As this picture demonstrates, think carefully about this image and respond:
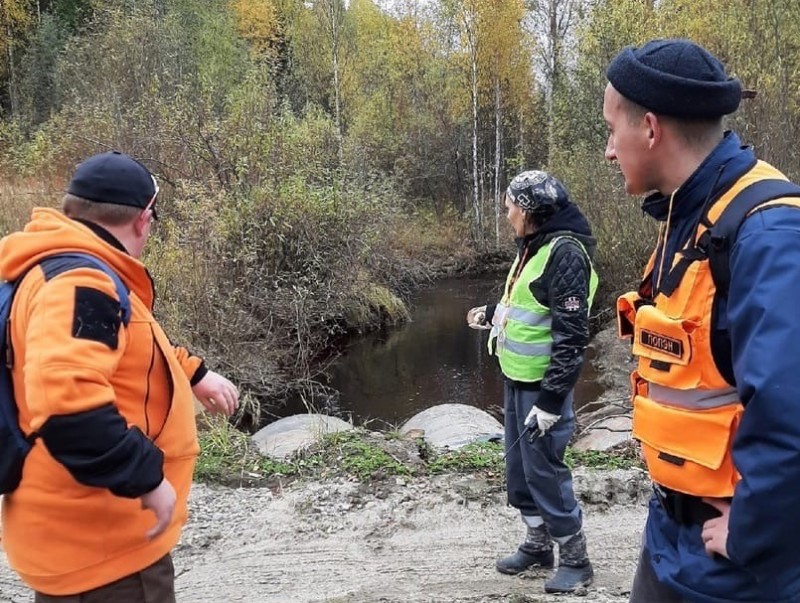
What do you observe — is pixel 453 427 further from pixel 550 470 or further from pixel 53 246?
pixel 53 246

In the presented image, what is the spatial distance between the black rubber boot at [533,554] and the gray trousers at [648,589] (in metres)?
1.98

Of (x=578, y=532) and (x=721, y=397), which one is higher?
(x=721, y=397)

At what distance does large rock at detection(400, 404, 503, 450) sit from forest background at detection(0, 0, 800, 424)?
3429mm

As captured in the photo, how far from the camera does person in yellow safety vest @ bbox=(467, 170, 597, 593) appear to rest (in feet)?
11.6

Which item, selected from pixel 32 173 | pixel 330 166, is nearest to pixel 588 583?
pixel 330 166

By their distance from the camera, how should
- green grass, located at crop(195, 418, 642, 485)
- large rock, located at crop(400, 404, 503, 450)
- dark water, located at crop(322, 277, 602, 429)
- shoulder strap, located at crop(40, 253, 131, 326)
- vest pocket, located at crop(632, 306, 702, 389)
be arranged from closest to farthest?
vest pocket, located at crop(632, 306, 702, 389)
shoulder strap, located at crop(40, 253, 131, 326)
green grass, located at crop(195, 418, 642, 485)
large rock, located at crop(400, 404, 503, 450)
dark water, located at crop(322, 277, 602, 429)

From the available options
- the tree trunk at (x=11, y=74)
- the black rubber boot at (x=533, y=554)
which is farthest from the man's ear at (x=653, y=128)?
the tree trunk at (x=11, y=74)

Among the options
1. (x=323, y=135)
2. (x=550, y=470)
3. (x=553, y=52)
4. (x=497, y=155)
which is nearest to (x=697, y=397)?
(x=550, y=470)

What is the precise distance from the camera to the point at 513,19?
23.8 meters

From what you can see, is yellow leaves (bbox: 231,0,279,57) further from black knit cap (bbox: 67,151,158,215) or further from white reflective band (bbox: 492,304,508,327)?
black knit cap (bbox: 67,151,158,215)

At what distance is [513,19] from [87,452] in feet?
80.5

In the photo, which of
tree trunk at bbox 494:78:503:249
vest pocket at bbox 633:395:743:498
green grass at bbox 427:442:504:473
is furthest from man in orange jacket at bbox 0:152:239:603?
tree trunk at bbox 494:78:503:249

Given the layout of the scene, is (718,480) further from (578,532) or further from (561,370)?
(578,532)

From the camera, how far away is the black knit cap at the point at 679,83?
1.70 m
